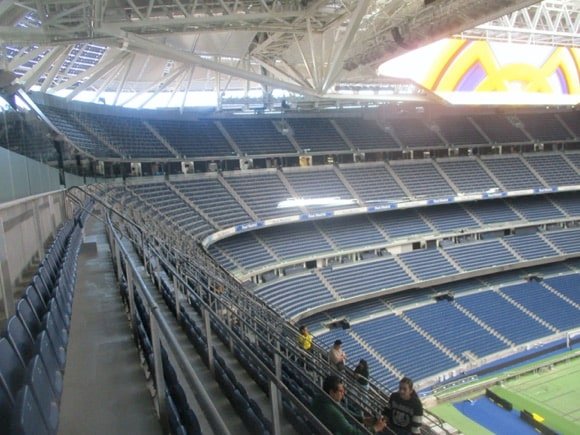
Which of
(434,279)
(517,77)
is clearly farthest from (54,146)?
(517,77)

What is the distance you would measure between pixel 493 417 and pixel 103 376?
639 inches

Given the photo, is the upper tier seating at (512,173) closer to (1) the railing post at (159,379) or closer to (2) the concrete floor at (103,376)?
(2) the concrete floor at (103,376)

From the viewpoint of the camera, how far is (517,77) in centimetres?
2452

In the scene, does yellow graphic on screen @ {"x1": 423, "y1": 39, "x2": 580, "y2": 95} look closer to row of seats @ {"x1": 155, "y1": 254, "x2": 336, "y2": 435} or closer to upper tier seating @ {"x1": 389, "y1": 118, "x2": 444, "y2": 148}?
upper tier seating @ {"x1": 389, "y1": 118, "x2": 444, "y2": 148}

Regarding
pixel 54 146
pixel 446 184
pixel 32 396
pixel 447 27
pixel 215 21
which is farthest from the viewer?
pixel 446 184

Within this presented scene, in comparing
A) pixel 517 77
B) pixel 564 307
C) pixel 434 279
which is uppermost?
pixel 517 77

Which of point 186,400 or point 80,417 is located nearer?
point 186,400

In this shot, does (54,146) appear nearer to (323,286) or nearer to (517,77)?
(323,286)

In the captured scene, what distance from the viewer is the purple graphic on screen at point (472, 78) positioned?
23.4 meters

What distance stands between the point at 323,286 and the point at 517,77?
1440 cm

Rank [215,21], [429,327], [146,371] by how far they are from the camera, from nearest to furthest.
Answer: [146,371] → [215,21] → [429,327]

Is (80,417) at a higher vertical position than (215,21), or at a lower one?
lower

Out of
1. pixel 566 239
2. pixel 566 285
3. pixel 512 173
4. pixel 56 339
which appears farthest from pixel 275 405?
pixel 512 173

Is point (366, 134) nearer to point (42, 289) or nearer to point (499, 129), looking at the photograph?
point (499, 129)
